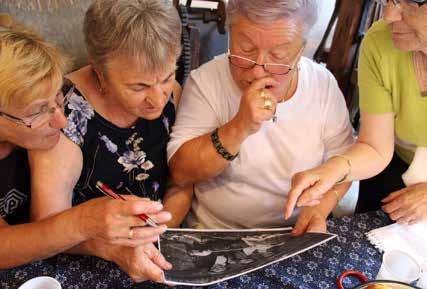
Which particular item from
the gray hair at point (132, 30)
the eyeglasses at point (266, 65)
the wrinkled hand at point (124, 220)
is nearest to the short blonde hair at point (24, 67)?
the gray hair at point (132, 30)

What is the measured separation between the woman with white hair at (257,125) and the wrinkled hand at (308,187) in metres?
0.10

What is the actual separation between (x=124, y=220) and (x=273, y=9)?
0.72 meters

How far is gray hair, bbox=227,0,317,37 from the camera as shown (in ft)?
4.14

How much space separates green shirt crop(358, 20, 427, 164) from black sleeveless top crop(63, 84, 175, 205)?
666 millimetres

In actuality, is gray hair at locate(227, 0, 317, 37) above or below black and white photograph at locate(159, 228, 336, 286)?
above

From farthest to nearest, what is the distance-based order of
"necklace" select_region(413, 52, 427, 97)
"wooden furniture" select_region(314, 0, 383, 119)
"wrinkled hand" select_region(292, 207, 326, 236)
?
"wooden furniture" select_region(314, 0, 383, 119)
"necklace" select_region(413, 52, 427, 97)
"wrinkled hand" select_region(292, 207, 326, 236)

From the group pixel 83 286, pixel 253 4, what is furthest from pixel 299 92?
pixel 83 286

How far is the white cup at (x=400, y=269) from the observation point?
1.11m

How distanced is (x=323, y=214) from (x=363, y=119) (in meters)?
0.36

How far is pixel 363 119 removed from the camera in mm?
1493

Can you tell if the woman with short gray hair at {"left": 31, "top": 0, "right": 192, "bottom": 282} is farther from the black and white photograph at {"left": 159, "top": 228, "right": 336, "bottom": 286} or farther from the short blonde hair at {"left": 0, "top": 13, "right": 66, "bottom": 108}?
the short blonde hair at {"left": 0, "top": 13, "right": 66, "bottom": 108}

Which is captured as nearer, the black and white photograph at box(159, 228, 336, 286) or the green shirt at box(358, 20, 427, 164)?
the black and white photograph at box(159, 228, 336, 286)

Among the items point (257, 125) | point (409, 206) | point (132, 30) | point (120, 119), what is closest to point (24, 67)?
point (132, 30)

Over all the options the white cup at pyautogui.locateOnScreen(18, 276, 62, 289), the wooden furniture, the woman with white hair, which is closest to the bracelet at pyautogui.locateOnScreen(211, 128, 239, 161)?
the woman with white hair
